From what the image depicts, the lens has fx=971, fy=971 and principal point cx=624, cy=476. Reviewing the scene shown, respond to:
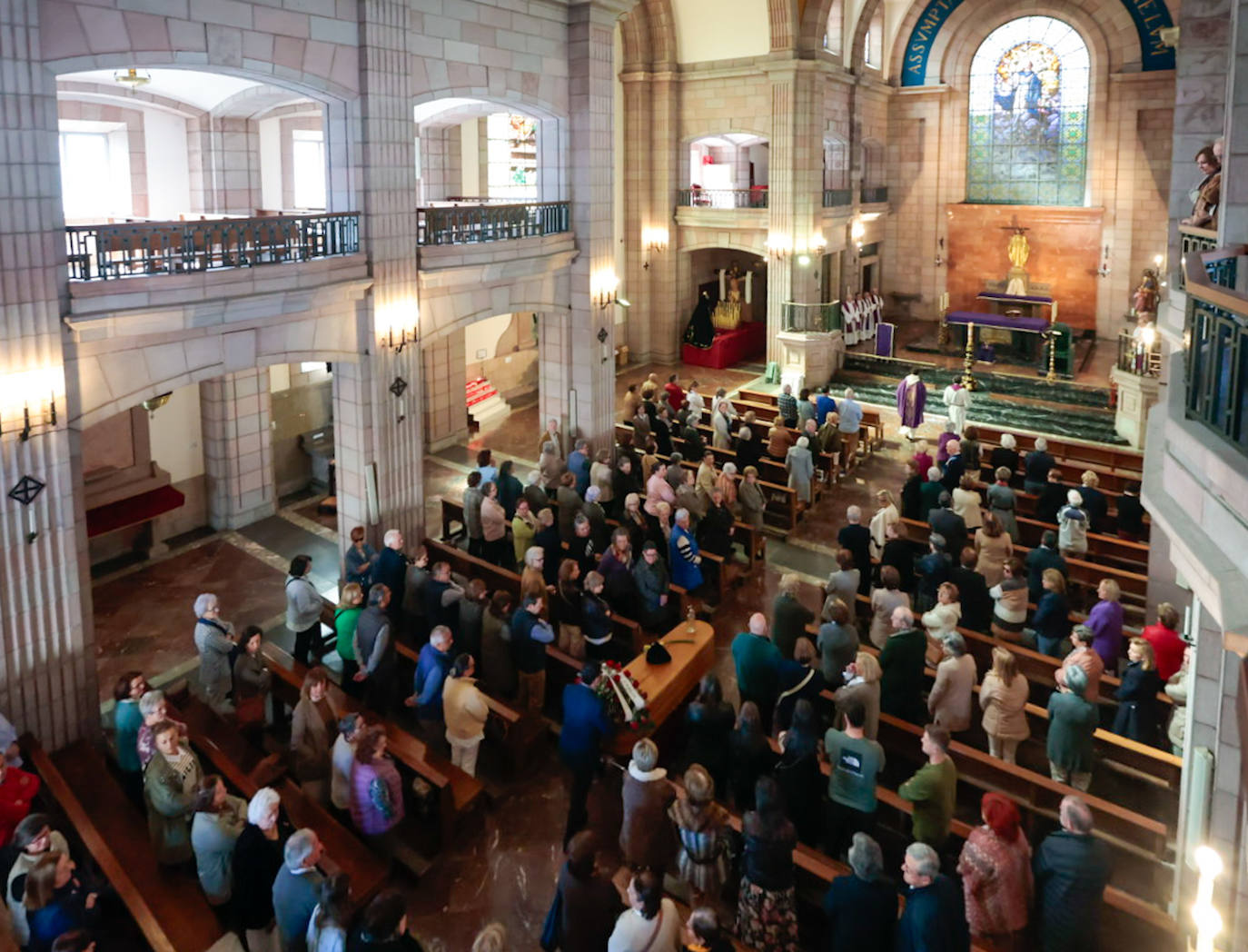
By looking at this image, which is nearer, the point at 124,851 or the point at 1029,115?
the point at 124,851

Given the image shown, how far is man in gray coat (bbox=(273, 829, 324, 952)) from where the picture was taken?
18.7 ft

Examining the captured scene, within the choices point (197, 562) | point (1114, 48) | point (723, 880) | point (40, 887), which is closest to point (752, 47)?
point (1114, 48)

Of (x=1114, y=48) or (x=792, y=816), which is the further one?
(x=1114, y=48)

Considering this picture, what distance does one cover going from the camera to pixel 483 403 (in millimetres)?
20984

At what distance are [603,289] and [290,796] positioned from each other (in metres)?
10.3

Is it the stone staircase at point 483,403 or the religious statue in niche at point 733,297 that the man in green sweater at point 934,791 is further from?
the religious statue in niche at point 733,297

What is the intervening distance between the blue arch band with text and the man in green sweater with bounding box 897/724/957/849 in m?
21.7

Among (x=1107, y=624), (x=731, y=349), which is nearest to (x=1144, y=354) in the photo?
(x=1107, y=624)

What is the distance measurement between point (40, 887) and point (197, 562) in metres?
8.69

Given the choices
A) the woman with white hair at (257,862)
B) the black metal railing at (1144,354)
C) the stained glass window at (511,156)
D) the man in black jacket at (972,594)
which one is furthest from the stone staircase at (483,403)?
the woman with white hair at (257,862)

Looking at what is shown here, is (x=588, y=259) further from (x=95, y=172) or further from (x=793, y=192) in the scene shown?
(x=793, y=192)

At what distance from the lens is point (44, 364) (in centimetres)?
869

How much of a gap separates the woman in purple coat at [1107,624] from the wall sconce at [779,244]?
1524 cm

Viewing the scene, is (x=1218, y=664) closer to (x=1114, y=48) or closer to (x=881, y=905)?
(x=881, y=905)
